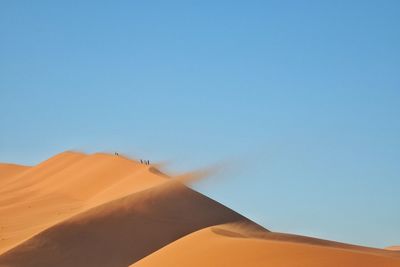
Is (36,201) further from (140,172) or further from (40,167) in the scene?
(40,167)

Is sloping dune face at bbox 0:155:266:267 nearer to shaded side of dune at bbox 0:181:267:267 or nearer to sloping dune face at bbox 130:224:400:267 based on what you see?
shaded side of dune at bbox 0:181:267:267

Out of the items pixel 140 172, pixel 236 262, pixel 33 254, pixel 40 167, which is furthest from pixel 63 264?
pixel 40 167

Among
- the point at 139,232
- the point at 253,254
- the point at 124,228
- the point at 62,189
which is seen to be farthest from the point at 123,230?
the point at 62,189

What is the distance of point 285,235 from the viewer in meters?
32.4

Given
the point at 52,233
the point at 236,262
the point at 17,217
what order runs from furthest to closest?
the point at 17,217, the point at 52,233, the point at 236,262

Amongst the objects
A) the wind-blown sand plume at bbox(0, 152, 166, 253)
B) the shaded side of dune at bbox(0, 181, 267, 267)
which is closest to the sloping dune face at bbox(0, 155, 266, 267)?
the shaded side of dune at bbox(0, 181, 267, 267)

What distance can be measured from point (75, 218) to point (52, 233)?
70.1 inches

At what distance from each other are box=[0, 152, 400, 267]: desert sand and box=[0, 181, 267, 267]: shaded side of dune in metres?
0.03

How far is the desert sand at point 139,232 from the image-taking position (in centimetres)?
2288

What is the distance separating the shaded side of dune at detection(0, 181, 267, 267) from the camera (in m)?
33.1

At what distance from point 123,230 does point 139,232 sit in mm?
688

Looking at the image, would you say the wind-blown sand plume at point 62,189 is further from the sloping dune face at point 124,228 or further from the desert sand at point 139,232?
the sloping dune face at point 124,228

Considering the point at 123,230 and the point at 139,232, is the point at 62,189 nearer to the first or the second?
the point at 123,230

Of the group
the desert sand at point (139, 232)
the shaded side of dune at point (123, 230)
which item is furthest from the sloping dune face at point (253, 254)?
the shaded side of dune at point (123, 230)
